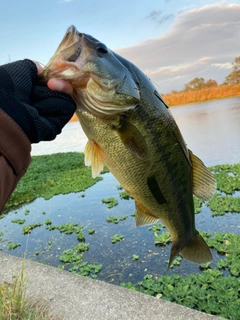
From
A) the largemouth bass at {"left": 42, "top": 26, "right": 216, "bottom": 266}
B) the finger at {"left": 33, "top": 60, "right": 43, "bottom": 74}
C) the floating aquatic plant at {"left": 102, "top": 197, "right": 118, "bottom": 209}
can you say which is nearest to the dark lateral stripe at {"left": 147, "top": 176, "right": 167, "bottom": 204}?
the largemouth bass at {"left": 42, "top": 26, "right": 216, "bottom": 266}

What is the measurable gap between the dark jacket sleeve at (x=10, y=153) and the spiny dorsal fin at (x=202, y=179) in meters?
0.98

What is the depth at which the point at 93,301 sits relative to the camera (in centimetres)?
342

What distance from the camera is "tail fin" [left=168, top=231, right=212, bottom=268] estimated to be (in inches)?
85.7

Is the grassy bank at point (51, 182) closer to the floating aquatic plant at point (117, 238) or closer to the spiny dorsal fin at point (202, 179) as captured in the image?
the floating aquatic plant at point (117, 238)

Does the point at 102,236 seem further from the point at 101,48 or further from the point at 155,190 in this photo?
the point at 101,48

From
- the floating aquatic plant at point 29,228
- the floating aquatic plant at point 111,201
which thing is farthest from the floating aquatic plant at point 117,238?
the floating aquatic plant at point 29,228

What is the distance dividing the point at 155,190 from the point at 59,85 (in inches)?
32.1

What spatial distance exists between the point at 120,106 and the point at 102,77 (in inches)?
6.7

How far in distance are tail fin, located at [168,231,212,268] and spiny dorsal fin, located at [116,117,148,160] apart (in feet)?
2.62

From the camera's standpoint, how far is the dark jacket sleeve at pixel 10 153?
1.54 meters

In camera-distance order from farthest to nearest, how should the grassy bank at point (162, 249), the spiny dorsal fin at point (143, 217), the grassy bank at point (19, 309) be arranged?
the grassy bank at point (162, 249) → the grassy bank at point (19, 309) → the spiny dorsal fin at point (143, 217)

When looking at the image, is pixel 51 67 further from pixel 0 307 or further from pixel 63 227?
A: pixel 63 227

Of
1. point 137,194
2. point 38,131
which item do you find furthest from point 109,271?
point 38,131

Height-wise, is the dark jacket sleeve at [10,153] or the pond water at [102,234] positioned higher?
the dark jacket sleeve at [10,153]
